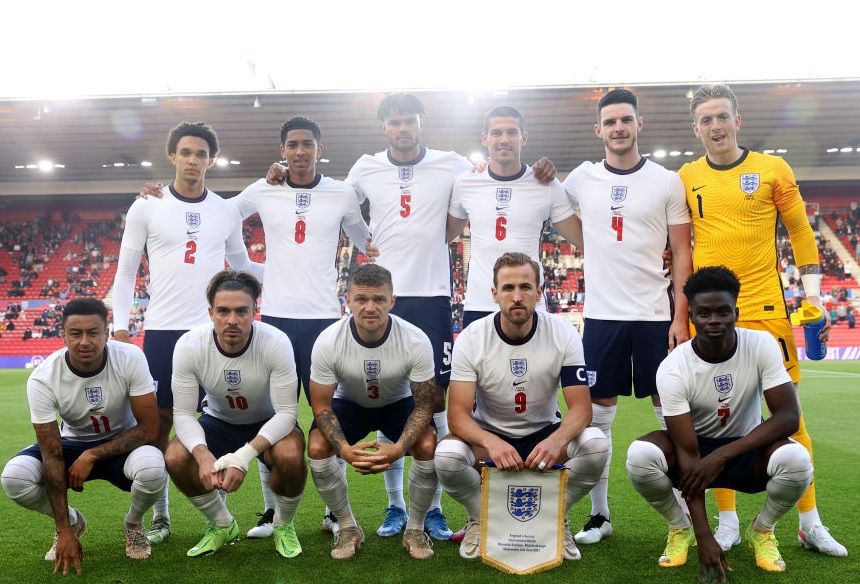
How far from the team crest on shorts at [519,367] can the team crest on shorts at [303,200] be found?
184cm

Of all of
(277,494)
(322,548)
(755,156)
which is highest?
(755,156)

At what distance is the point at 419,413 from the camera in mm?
3787

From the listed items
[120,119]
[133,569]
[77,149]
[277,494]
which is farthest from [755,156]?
[77,149]

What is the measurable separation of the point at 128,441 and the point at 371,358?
1373 millimetres

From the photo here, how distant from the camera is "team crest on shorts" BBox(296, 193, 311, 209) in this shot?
4668mm

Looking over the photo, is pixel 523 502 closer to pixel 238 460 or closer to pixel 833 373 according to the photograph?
pixel 238 460

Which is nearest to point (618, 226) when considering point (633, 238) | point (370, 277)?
point (633, 238)

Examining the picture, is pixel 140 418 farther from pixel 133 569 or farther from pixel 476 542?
pixel 476 542

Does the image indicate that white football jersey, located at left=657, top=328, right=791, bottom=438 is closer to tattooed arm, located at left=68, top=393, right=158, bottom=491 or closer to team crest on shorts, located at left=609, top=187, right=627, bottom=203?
team crest on shorts, located at left=609, top=187, right=627, bottom=203

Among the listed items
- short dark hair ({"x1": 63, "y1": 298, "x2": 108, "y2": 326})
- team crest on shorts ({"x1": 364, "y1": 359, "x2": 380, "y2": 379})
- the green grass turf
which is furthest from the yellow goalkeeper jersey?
short dark hair ({"x1": 63, "y1": 298, "x2": 108, "y2": 326})

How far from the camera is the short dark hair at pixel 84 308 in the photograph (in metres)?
3.68

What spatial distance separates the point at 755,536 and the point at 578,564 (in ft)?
Result: 2.95

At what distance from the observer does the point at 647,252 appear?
165 inches

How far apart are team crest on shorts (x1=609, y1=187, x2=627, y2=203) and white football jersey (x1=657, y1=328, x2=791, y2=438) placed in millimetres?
1095
